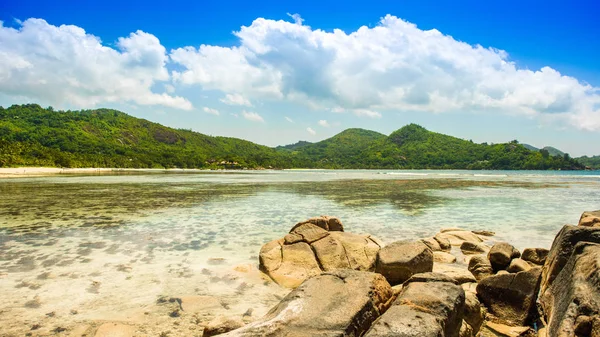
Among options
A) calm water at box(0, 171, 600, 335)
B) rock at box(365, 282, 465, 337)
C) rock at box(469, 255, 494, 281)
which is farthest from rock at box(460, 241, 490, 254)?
rock at box(365, 282, 465, 337)

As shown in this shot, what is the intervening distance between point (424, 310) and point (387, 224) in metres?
13.0

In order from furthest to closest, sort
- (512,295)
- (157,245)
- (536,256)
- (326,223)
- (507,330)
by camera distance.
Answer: (157,245)
(326,223)
(536,256)
(512,295)
(507,330)

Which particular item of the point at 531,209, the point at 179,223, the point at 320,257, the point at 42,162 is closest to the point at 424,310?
the point at 320,257

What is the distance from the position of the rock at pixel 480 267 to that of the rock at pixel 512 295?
1.90 metres

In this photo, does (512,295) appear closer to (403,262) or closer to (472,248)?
(403,262)

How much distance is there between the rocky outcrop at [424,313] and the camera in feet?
13.7

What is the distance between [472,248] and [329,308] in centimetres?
924

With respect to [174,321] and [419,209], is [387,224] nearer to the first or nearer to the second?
[419,209]

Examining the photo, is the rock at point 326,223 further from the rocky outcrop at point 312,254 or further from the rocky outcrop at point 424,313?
the rocky outcrop at point 424,313

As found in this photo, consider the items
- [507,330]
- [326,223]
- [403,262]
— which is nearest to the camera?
Result: [507,330]

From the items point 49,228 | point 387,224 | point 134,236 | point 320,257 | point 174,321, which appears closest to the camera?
point 174,321

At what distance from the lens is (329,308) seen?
4.95 m

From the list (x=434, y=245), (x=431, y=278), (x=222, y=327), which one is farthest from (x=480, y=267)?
(x=222, y=327)

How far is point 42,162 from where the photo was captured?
105 metres
